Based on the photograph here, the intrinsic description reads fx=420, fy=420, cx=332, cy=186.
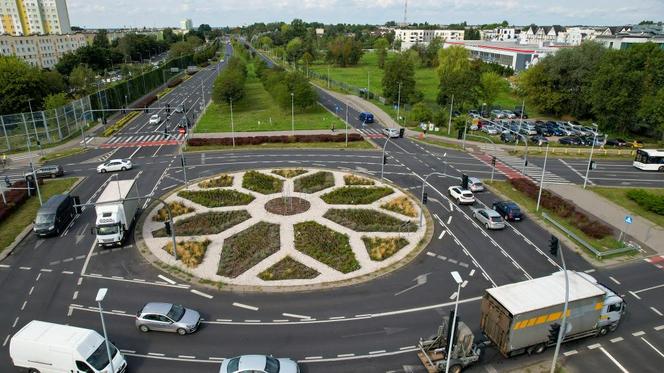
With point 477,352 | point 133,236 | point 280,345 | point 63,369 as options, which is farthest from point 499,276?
point 133,236

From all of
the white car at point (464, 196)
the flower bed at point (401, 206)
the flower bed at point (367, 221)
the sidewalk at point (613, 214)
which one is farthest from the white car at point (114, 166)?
the sidewalk at point (613, 214)

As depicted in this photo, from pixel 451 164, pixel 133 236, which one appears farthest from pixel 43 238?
pixel 451 164

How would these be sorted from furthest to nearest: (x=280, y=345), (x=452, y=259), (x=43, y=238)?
(x=43, y=238), (x=452, y=259), (x=280, y=345)

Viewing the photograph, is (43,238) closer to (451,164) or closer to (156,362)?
(156,362)

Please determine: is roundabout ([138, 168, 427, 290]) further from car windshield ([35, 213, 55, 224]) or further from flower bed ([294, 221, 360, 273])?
car windshield ([35, 213, 55, 224])

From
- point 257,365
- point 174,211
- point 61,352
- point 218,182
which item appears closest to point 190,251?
point 174,211

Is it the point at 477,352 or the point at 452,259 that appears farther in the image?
the point at 452,259

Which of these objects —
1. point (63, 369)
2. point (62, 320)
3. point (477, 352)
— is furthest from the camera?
point (62, 320)

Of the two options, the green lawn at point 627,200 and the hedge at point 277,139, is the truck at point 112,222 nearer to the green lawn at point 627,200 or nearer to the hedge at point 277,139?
the hedge at point 277,139
